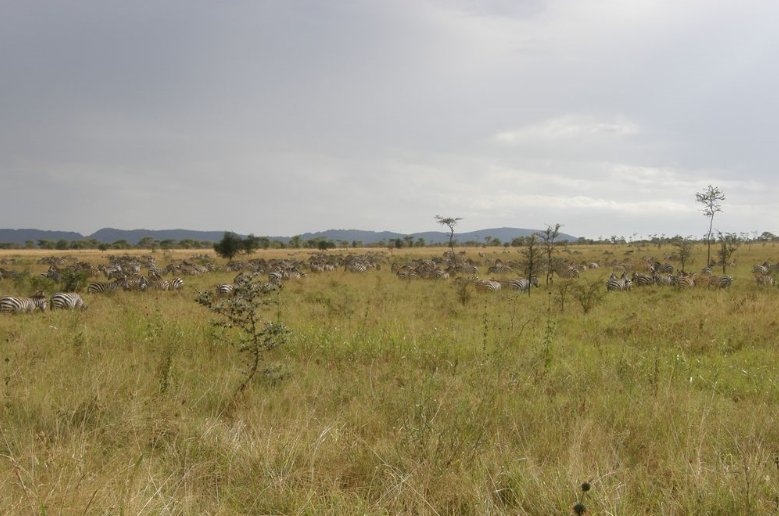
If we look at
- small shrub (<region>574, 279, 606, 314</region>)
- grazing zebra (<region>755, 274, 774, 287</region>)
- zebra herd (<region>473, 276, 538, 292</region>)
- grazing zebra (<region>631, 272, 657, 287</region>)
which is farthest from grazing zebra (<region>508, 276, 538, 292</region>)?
grazing zebra (<region>755, 274, 774, 287</region>)

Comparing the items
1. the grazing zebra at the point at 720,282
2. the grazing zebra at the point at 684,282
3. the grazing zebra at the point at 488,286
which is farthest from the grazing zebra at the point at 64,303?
the grazing zebra at the point at 720,282

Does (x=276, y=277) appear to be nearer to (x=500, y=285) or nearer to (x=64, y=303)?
(x=64, y=303)

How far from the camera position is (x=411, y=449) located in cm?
349

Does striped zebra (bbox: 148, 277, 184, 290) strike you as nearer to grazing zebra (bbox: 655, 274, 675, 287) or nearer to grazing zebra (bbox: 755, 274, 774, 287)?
grazing zebra (bbox: 655, 274, 675, 287)

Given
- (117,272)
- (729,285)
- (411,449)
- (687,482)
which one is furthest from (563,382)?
(117,272)

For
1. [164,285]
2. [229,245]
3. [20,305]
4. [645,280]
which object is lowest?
[20,305]

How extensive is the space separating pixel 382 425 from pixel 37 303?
13.2 m

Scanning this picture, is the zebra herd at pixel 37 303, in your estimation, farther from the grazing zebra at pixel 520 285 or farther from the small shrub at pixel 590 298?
the grazing zebra at pixel 520 285

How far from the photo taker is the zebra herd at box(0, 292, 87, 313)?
12141 millimetres

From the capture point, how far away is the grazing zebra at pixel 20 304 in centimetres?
1209

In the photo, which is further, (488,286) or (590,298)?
(488,286)

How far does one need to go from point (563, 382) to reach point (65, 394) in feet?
18.5

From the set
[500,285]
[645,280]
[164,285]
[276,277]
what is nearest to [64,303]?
[164,285]

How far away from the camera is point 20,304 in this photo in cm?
1232
